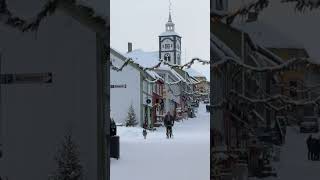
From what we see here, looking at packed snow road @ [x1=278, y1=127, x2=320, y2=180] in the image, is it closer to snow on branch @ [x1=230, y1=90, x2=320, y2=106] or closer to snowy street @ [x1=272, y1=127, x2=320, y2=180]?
snowy street @ [x1=272, y1=127, x2=320, y2=180]

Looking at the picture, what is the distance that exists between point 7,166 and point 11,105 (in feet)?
1.69

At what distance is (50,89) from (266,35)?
68.9 inches

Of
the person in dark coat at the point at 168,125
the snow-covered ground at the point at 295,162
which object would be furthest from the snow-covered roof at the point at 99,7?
the person in dark coat at the point at 168,125

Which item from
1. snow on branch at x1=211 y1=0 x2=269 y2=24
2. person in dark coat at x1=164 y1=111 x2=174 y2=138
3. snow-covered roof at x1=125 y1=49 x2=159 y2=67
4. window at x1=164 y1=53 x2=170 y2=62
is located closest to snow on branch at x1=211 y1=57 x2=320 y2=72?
snow on branch at x1=211 y1=0 x2=269 y2=24

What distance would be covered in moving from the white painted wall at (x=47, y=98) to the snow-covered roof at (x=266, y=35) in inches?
47.8

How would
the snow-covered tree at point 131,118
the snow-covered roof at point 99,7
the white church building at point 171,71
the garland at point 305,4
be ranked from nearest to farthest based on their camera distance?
the garland at point 305,4 → the snow-covered roof at point 99,7 → the snow-covered tree at point 131,118 → the white church building at point 171,71

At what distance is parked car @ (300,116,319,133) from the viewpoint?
385 centimetres

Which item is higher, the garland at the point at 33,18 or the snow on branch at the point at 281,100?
the garland at the point at 33,18

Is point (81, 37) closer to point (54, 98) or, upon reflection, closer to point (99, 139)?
point (54, 98)

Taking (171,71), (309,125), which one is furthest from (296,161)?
(171,71)

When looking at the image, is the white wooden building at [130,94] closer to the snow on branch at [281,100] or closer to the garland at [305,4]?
the snow on branch at [281,100]

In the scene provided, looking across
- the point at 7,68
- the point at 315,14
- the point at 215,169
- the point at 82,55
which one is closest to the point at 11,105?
the point at 7,68

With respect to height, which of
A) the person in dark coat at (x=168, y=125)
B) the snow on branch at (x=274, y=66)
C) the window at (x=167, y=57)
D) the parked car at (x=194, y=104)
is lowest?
the person in dark coat at (x=168, y=125)

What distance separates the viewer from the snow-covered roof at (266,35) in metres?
3.87
